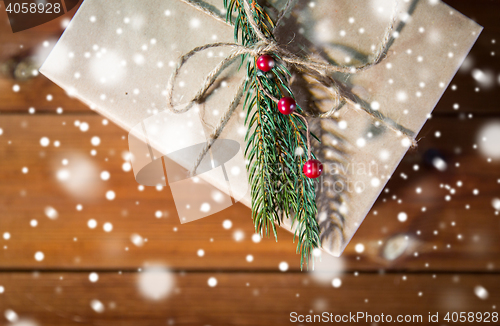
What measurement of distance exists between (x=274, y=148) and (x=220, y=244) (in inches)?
10.5

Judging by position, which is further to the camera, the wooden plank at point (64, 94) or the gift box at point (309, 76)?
the wooden plank at point (64, 94)

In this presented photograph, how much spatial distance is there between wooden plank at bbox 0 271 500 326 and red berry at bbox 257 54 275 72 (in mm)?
409

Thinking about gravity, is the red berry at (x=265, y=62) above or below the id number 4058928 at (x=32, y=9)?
below

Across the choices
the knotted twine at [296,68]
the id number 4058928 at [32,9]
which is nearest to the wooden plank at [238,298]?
the knotted twine at [296,68]

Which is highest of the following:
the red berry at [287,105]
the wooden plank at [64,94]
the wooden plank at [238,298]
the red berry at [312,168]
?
the wooden plank at [64,94]

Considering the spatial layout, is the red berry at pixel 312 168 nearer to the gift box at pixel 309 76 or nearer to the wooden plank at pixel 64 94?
the gift box at pixel 309 76

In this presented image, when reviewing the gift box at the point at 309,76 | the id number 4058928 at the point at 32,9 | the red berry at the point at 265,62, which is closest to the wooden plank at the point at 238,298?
the gift box at the point at 309,76

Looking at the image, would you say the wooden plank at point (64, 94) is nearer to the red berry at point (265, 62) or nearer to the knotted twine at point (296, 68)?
the knotted twine at point (296, 68)

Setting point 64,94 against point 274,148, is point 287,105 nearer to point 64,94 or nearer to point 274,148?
point 274,148

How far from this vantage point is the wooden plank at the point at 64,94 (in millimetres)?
646

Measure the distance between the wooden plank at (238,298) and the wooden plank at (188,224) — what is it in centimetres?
3

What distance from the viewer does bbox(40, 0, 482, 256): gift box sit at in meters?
0.55

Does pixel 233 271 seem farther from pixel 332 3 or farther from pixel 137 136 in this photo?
pixel 332 3

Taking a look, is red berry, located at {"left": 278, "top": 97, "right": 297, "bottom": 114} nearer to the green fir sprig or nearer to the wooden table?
the green fir sprig
